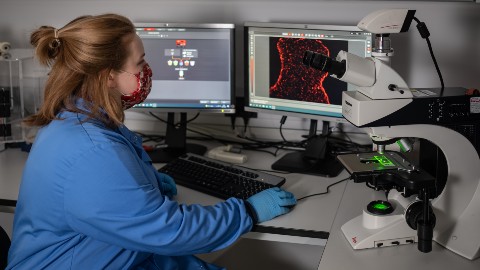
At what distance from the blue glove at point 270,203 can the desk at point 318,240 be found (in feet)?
0.07

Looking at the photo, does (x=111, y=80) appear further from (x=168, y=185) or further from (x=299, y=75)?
(x=299, y=75)

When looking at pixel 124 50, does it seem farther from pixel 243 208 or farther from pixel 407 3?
pixel 407 3

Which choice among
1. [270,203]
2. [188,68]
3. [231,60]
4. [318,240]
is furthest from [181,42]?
[318,240]

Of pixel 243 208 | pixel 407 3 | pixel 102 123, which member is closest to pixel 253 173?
pixel 243 208

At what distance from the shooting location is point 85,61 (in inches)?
58.6

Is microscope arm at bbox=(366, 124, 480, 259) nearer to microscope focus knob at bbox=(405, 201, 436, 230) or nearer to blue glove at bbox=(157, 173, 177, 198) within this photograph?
microscope focus knob at bbox=(405, 201, 436, 230)

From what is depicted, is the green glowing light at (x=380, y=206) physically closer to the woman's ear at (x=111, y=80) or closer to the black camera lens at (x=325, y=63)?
the black camera lens at (x=325, y=63)

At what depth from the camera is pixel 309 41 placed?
2139 millimetres

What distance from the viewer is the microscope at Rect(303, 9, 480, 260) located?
1.45 meters

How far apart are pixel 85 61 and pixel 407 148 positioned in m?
0.87

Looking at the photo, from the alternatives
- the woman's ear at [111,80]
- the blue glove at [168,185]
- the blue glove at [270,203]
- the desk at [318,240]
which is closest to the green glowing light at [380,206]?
the desk at [318,240]

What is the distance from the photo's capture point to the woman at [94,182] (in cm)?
143

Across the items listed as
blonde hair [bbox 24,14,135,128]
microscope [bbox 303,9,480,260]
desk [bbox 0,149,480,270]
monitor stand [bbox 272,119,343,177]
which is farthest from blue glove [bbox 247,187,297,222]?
blonde hair [bbox 24,14,135,128]

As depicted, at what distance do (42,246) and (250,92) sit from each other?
3.41 ft
